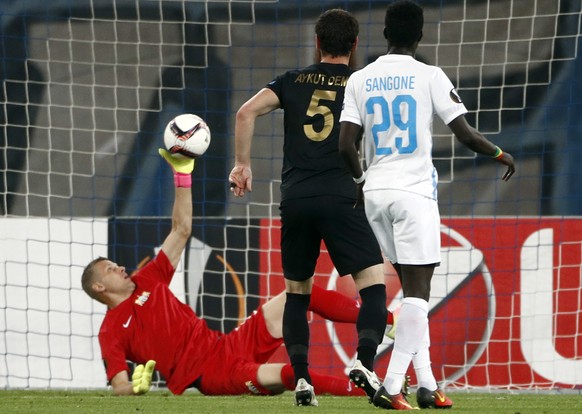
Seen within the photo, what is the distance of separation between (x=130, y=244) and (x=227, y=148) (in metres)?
0.96

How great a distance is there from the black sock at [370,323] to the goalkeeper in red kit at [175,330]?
1242 millimetres

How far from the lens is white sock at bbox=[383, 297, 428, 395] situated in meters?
4.69

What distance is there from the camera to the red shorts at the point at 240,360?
641 cm

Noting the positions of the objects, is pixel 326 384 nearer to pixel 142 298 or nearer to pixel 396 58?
pixel 142 298

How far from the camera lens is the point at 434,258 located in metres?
4.75

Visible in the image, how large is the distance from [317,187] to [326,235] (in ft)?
0.67

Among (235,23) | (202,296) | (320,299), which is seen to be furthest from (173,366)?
(235,23)

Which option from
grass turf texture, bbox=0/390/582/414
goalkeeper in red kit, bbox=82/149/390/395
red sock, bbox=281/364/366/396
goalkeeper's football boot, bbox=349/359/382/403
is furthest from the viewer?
goalkeeper in red kit, bbox=82/149/390/395

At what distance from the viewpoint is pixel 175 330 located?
662 centimetres

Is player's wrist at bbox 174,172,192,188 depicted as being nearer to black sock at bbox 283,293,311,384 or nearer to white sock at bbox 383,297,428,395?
black sock at bbox 283,293,311,384

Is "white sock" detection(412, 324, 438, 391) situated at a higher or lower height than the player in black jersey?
lower

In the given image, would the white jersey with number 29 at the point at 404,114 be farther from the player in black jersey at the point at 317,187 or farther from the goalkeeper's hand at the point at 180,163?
the goalkeeper's hand at the point at 180,163

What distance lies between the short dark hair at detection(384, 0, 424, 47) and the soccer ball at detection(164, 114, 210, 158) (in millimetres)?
1759

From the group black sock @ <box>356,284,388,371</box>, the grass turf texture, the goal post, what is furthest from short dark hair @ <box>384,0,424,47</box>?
the goal post
